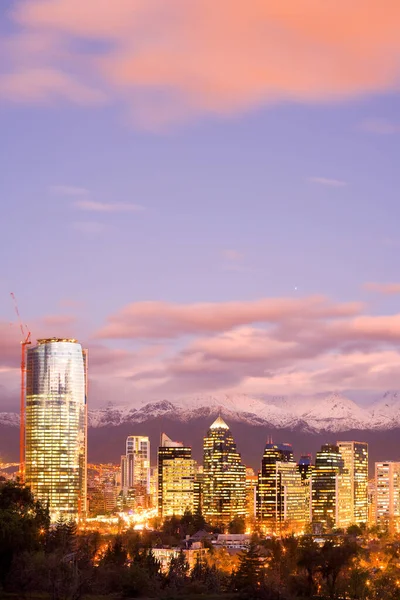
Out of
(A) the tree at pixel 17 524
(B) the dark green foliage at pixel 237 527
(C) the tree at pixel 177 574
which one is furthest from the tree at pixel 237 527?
(A) the tree at pixel 17 524

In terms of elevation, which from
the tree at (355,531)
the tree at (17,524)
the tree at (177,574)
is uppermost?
the tree at (17,524)

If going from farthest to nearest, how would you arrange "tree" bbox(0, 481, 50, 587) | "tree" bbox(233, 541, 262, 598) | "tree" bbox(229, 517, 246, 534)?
"tree" bbox(229, 517, 246, 534) → "tree" bbox(0, 481, 50, 587) → "tree" bbox(233, 541, 262, 598)

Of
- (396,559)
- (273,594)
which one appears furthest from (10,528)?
(396,559)

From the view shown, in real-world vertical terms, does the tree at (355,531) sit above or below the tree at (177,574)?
below

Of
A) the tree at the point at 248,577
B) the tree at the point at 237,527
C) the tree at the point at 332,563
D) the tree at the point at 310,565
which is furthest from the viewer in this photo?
the tree at the point at 237,527

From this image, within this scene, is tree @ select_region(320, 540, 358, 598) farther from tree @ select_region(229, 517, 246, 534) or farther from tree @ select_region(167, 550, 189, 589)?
tree @ select_region(229, 517, 246, 534)

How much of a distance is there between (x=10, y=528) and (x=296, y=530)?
131m

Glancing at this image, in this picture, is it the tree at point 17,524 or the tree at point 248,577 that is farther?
the tree at point 17,524

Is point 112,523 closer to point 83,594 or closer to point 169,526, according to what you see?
point 169,526

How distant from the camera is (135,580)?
62.7 meters

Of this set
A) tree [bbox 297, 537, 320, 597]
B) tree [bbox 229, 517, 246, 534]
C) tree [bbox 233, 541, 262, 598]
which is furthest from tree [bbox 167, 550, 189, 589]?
tree [bbox 229, 517, 246, 534]

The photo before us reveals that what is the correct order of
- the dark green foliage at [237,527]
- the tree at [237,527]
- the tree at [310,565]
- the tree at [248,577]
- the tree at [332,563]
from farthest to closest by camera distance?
the dark green foliage at [237,527] → the tree at [237,527] → the tree at [332,563] → the tree at [310,565] → the tree at [248,577]

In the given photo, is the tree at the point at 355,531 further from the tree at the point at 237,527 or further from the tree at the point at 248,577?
the tree at the point at 248,577

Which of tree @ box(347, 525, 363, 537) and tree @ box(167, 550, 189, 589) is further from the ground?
tree @ box(167, 550, 189, 589)
